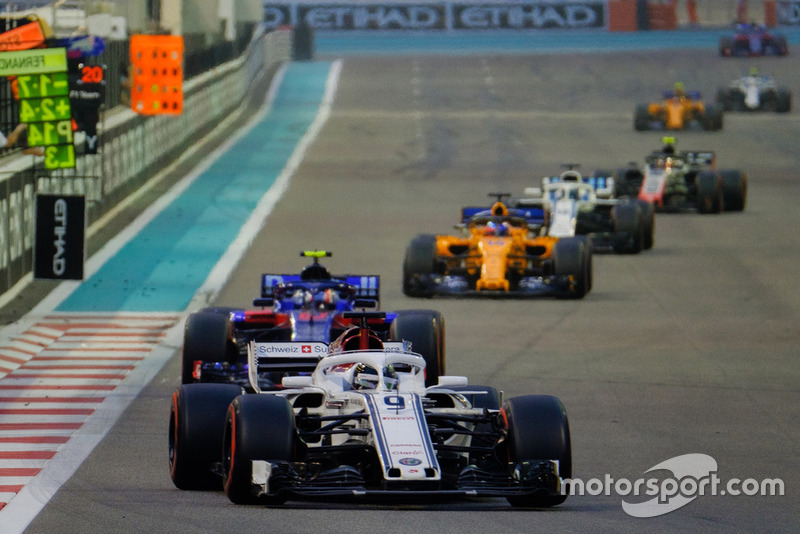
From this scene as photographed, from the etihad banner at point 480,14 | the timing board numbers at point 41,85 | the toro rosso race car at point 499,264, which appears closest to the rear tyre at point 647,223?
the toro rosso race car at point 499,264

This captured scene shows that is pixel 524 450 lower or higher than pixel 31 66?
lower

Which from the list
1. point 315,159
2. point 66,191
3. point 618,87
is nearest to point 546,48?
point 618,87

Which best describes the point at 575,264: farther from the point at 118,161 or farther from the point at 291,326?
the point at 118,161

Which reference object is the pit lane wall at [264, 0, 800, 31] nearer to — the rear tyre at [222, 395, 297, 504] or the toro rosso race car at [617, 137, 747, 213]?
the toro rosso race car at [617, 137, 747, 213]

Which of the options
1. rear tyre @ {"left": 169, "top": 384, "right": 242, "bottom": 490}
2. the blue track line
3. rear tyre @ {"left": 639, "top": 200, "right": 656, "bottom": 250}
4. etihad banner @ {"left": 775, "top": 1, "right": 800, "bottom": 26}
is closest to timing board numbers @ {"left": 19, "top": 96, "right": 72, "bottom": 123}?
rear tyre @ {"left": 169, "top": 384, "right": 242, "bottom": 490}

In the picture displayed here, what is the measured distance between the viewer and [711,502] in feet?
37.4

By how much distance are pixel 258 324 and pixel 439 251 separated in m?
7.20

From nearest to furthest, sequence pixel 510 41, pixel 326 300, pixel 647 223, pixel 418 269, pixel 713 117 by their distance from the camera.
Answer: pixel 326 300
pixel 418 269
pixel 647 223
pixel 713 117
pixel 510 41

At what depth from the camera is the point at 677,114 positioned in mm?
52531

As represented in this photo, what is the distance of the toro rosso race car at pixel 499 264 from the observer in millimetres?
22359

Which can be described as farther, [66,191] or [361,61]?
[361,61]

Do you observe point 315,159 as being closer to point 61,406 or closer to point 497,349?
point 497,349

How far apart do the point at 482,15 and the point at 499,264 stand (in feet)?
216

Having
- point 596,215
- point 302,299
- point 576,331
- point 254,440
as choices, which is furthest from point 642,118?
point 254,440
